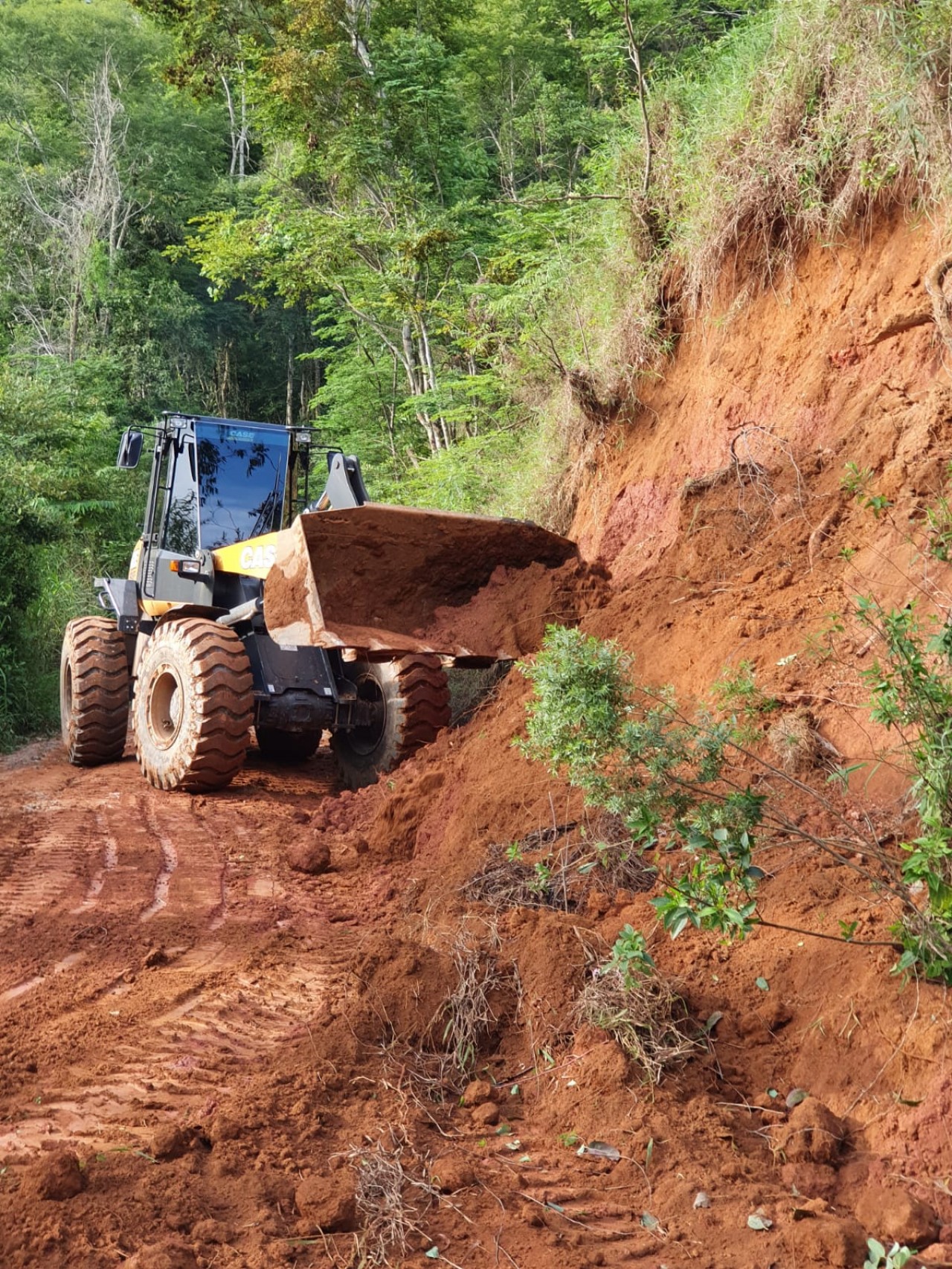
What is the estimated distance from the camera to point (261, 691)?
9016mm

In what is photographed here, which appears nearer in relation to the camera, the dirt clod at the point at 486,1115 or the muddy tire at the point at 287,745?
the dirt clod at the point at 486,1115

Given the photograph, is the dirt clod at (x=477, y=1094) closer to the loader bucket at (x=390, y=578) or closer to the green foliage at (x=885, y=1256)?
the green foliage at (x=885, y=1256)

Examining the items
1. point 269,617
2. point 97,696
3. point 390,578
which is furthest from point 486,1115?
point 97,696

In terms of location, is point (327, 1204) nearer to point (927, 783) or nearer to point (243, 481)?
point (927, 783)

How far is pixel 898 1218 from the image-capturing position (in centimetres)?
286

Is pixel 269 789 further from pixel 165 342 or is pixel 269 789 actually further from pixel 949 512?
pixel 165 342

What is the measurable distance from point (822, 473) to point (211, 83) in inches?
608

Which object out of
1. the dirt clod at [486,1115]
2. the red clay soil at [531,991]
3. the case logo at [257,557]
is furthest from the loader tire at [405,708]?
the dirt clod at [486,1115]

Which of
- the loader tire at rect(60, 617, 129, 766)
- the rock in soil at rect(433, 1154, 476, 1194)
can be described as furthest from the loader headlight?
the rock in soil at rect(433, 1154, 476, 1194)

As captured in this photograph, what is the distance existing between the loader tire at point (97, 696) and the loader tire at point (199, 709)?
1.55m

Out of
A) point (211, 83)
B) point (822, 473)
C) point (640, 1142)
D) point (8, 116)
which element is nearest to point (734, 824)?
point (640, 1142)

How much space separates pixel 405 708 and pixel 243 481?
126 inches

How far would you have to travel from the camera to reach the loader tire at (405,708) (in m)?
8.81

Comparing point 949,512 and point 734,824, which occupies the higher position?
point 949,512
